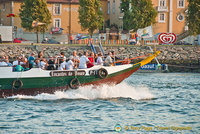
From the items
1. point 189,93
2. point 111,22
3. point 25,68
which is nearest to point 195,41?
point 111,22

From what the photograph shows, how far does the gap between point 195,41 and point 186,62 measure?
40.8 feet

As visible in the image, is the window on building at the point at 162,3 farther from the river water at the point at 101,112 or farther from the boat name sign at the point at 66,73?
the boat name sign at the point at 66,73

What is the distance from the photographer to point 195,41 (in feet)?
208

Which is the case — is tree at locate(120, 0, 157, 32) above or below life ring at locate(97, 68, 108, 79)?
above

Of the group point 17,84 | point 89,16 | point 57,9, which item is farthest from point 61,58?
point 57,9

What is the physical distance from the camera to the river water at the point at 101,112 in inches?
600

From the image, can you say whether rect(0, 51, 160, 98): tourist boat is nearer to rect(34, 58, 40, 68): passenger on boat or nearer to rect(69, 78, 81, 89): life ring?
rect(69, 78, 81, 89): life ring

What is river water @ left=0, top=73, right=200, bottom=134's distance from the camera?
1525 centimetres

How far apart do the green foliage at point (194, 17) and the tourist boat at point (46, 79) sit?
40.2m

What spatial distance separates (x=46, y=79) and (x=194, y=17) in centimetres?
4288

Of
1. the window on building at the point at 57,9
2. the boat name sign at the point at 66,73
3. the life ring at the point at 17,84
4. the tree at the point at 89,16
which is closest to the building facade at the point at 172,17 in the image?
the tree at the point at 89,16

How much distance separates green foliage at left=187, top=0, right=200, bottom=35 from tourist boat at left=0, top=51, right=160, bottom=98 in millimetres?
40190

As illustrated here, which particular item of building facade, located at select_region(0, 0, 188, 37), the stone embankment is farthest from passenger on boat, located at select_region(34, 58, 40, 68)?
building facade, located at select_region(0, 0, 188, 37)

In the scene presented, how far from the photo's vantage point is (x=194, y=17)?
195 feet
